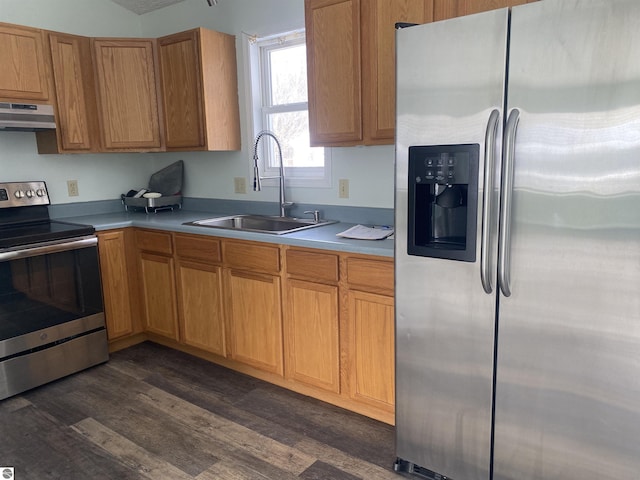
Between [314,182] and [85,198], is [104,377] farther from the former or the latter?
[314,182]

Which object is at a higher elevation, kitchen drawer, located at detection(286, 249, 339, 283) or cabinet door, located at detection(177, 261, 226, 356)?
kitchen drawer, located at detection(286, 249, 339, 283)

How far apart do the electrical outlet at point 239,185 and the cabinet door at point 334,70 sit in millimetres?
1040

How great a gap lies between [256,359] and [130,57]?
2.27 meters

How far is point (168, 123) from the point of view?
3.39 meters

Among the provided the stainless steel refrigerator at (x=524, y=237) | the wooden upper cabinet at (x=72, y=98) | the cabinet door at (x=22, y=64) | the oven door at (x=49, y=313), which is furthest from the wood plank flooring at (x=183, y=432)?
the cabinet door at (x=22, y=64)

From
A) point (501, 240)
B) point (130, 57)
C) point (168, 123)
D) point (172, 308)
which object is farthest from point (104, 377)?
point (501, 240)

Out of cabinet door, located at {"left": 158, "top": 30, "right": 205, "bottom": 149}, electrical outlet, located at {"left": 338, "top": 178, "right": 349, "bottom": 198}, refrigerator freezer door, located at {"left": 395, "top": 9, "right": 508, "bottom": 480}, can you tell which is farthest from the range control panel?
refrigerator freezer door, located at {"left": 395, "top": 9, "right": 508, "bottom": 480}

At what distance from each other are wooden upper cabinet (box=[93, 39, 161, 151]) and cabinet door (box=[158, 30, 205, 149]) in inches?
3.7

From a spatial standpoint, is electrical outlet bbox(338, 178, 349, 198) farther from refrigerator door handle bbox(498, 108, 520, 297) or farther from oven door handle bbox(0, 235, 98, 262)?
oven door handle bbox(0, 235, 98, 262)

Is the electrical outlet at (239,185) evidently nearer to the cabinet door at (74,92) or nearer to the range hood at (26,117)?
the cabinet door at (74,92)

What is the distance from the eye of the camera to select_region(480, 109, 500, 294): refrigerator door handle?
1.51 m

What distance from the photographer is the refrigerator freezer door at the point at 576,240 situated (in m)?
1.34

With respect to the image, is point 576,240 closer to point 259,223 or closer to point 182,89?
point 259,223

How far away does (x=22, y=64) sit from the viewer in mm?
2896
